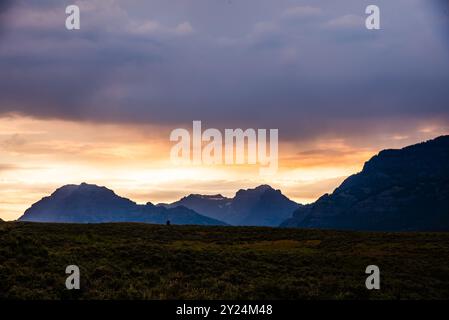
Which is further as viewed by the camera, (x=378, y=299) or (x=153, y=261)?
(x=153, y=261)

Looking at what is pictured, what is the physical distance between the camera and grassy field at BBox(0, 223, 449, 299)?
31297 millimetres

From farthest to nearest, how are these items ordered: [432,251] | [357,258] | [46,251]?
[432,251] → [357,258] → [46,251]

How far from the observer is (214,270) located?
129ft

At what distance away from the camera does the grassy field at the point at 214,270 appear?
1232 inches

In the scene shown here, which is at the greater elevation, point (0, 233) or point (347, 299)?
point (0, 233)

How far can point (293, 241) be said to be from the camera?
65438 millimetres

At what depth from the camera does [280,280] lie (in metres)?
36.3
